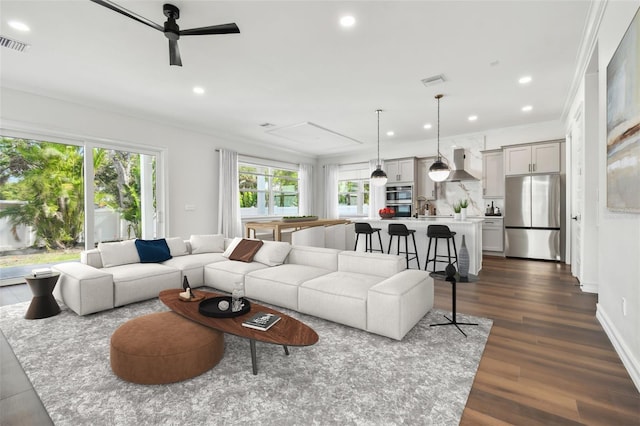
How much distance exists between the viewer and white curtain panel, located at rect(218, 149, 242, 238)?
674 cm

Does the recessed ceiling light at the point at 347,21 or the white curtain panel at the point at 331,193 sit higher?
the recessed ceiling light at the point at 347,21

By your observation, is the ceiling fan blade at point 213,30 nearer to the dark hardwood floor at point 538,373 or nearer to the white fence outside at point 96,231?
the dark hardwood floor at point 538,373

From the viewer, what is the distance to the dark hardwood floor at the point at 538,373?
1689mm

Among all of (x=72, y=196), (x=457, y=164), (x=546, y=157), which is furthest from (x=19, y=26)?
(x=546, y=157)

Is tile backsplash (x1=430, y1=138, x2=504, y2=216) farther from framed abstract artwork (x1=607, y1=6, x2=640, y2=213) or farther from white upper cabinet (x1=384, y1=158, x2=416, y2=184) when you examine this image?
framed abstract artwork (x1=607, y1=6, x2=640, y2=213)

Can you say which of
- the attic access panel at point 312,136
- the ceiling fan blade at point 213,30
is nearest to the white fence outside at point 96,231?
the attic access panel at point 312,136

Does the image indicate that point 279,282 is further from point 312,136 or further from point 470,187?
point 470,187

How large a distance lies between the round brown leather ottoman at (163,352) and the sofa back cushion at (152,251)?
2.14 metres

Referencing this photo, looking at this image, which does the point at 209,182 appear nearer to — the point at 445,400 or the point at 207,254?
the point at 207,254

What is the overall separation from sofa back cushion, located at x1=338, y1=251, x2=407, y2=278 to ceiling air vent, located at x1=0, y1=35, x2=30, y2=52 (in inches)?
159

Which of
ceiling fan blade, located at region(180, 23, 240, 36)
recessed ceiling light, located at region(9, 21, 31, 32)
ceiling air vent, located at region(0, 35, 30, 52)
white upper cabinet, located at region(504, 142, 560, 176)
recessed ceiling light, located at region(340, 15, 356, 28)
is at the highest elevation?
recessed ceiling light, located at region(340, 15, 356, 28)

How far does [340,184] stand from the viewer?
31.1 feet

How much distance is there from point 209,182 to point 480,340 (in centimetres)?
581

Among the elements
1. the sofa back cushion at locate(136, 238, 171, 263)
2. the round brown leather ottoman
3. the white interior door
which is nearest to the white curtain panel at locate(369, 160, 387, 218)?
the white interior door
